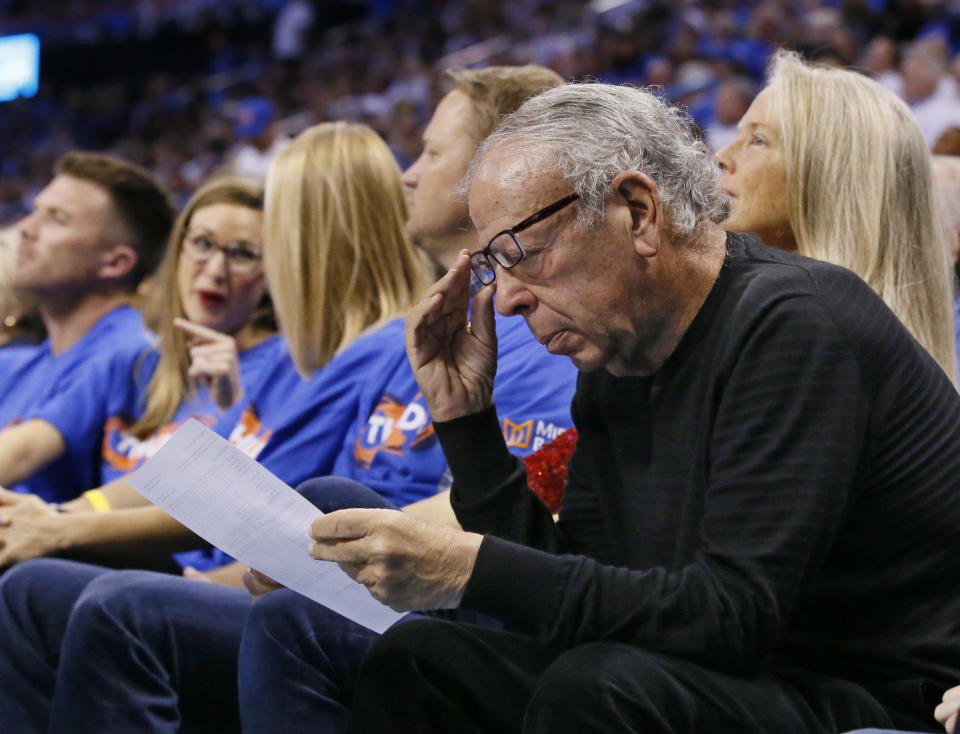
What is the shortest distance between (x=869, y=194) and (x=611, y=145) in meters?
0.73

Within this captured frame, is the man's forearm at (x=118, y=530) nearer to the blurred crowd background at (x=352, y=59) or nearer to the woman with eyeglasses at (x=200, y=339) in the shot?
the woman with eyeglasses at (x=200, y=339)

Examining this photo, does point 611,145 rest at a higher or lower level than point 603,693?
higher

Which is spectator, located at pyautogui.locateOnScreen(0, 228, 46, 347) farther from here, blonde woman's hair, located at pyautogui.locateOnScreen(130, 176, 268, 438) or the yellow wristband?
the yellow wristband

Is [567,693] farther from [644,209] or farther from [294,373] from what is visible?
[294,373]

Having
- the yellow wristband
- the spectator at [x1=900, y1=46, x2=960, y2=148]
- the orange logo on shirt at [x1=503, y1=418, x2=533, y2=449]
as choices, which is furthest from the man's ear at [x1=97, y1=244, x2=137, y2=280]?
the spectator at [x1=900, y1=46, x2=960, y2=148]

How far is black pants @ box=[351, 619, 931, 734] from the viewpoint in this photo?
47.8 inches

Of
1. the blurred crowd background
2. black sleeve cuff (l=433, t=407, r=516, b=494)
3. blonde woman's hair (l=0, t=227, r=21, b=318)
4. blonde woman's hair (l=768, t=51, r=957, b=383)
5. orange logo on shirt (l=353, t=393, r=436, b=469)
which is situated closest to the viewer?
black sleeve cuff (l=433, t=407, r=516, b=494)

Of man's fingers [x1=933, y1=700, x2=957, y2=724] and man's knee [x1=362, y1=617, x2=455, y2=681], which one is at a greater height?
man's knee [x1=362, y1=617, x2=455, y2=681]

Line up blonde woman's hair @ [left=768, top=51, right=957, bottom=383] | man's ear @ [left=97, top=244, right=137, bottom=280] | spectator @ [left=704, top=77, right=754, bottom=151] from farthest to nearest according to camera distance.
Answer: spectator @ [left=704, top=77, right=754, bottom=151]
man's ear @ [left=97, top=244, right=137, bottom=280]
blonde woman's hair @ [left=768, top=51, right=957, bottom=383]

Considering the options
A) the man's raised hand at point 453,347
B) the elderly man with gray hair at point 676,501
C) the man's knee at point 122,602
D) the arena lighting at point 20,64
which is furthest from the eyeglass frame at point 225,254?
the arena lighting at point 20,64

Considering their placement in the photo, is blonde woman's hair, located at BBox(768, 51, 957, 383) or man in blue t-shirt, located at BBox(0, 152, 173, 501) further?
man in blue t-shirt, located at BBox(0, 152, 173, 501)

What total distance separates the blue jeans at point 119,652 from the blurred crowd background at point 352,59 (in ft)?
7.50

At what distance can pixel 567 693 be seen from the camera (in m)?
1.22

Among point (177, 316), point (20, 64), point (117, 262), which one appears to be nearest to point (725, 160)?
point (177, 316)
